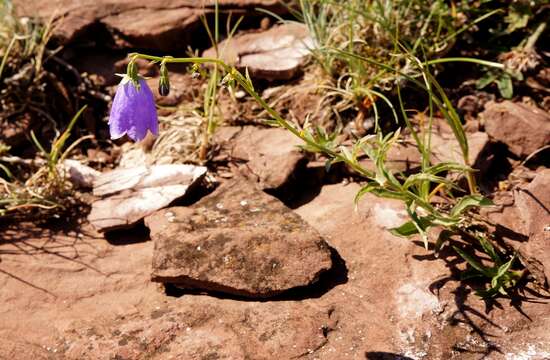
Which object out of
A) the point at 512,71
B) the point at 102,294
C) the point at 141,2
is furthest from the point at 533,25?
the point at 102,294

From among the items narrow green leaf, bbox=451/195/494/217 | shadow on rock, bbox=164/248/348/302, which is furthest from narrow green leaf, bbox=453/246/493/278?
shadow on rock, bbox=164/248/348/302

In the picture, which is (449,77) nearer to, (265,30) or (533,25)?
(533,25)

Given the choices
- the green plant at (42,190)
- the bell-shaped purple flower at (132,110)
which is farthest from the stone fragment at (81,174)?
the bell-shaped purple flower at (132,110)

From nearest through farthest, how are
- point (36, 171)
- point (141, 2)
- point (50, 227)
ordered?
point (50, 227) → point (36, 171) → point (141, 2)

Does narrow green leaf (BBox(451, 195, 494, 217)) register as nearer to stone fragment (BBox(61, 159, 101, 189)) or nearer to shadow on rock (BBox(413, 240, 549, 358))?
shadow on rock (BBox(413, 240, 549, 358))

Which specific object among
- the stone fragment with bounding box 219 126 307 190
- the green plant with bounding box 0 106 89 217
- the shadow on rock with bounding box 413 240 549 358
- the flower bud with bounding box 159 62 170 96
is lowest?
the green plant with bounding box 0 106 89 217

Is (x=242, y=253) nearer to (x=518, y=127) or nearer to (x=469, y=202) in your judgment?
(x=469, y=202)
